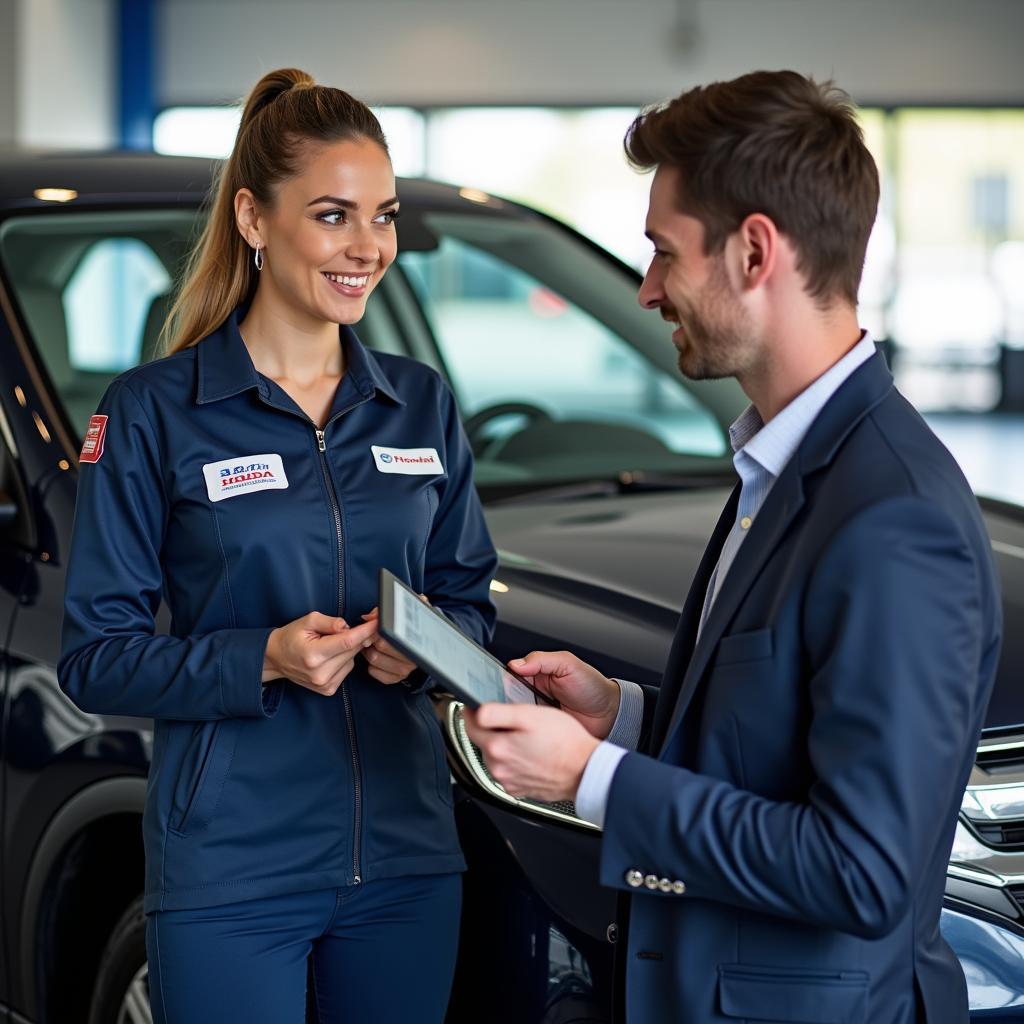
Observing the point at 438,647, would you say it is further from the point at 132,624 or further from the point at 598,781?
the point at 132,624

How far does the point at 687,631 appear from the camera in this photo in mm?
1587

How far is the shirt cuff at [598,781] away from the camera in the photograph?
54.1 inches

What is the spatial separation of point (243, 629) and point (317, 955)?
0.41m

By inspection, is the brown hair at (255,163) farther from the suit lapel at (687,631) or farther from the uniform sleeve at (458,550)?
the suit lapel at (687,631)

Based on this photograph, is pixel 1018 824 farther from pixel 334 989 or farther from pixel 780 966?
pixel 334 989

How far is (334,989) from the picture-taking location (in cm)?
190

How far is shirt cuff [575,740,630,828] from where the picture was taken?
4.50ft

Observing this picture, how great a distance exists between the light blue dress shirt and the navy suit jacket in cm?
2

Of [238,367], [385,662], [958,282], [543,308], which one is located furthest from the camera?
[958,282]

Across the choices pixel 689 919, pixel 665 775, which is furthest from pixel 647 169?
pixel 689 919

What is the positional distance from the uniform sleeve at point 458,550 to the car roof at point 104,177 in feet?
3.37

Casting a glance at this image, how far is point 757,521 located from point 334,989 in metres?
0.85

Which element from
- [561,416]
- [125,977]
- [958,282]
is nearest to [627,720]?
[125,977]

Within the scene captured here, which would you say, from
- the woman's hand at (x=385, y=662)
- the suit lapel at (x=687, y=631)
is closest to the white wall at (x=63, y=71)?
the woman's hand at (x=385, y=662)
